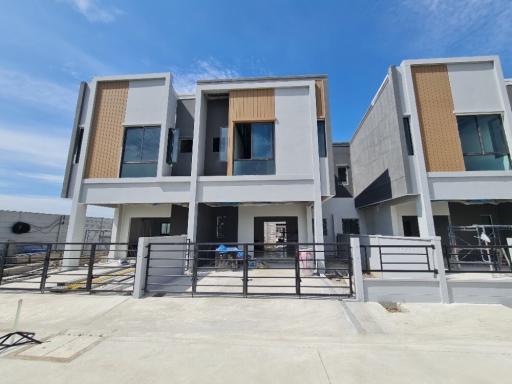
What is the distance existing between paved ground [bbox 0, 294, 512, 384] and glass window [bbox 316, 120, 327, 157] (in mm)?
6097

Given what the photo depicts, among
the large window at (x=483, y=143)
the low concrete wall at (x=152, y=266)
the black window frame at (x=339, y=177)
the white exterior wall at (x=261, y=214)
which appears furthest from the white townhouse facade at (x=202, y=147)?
the black window frame at (x=339, y=177)

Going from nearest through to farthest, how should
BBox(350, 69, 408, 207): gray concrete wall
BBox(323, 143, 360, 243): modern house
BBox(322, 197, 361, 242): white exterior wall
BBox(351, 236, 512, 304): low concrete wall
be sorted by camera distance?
BBox(351, 236, 512, 304): low concrete wall, BBox(350, 69, 408, 207): gray concrete wall, BBox(323, 143, 360, 243): modern house, BBox(322, 197, 361, 242): white exterior wall

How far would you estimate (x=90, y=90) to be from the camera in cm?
1123

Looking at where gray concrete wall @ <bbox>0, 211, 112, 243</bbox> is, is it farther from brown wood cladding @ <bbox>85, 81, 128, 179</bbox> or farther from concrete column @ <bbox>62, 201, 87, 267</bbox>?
brown wood cladding @ <bbox>85, 81, 128, 179</bbox>

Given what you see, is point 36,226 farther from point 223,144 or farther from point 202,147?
point 223,144

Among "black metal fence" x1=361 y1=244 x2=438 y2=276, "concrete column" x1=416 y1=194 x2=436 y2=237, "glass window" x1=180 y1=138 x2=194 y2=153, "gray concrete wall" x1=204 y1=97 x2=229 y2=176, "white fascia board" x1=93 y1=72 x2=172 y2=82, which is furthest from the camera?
"glass window" x1=180 y1=138 x2=194 y2=153

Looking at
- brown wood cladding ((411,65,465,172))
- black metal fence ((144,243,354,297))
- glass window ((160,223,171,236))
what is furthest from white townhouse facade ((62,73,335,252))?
Result: brown wood cladding ((411,65,465,172))

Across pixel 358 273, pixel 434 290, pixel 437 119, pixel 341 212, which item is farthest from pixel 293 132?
pixel 341 212

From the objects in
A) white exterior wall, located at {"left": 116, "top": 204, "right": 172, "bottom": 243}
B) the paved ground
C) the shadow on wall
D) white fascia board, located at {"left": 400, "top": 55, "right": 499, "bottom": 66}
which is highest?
white fascia board, located at {"left": 400, "top": 55, "right": 499, "bottom": 66}

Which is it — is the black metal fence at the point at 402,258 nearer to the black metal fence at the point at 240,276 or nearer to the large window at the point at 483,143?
the black metal fence at the point at 240,276

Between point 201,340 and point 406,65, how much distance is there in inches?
487

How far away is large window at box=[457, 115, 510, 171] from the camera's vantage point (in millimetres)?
9281

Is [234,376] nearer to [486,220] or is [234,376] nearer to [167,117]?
[167,117]

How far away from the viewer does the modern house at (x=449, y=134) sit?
356 inches
